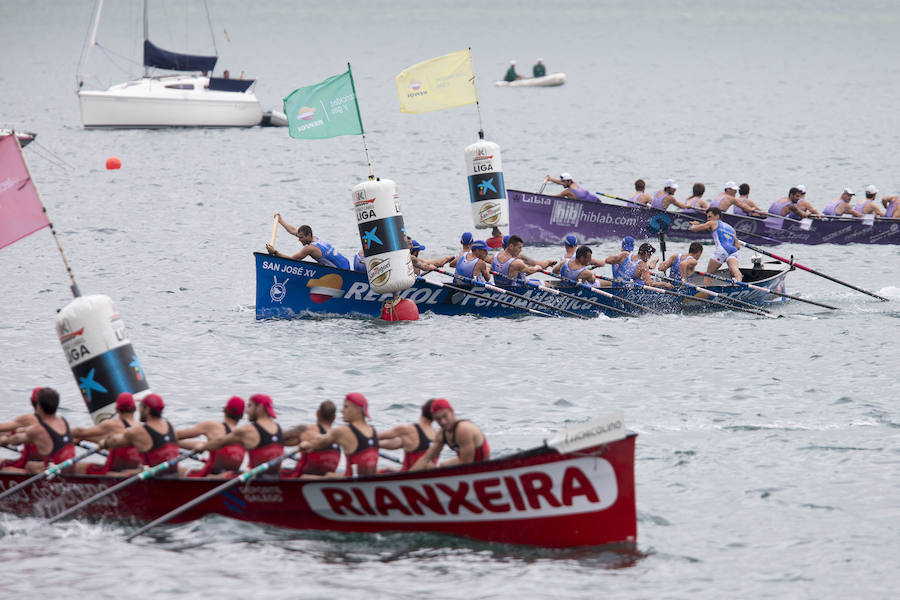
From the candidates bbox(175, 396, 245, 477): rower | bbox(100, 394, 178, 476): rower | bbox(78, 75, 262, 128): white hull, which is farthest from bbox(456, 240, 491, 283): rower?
bbox(78, 75, 262, 128): white hull

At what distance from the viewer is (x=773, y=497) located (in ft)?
51.8

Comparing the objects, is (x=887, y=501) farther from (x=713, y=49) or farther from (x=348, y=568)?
(x=713, y=49)

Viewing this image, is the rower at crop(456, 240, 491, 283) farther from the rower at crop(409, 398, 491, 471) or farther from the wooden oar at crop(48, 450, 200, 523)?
the wooden oar at crop(48, 450, 200, 523)

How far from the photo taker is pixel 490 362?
22734 mm

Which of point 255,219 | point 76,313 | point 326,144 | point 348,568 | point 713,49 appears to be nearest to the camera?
point 348,568

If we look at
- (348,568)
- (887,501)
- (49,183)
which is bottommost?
(887,501)

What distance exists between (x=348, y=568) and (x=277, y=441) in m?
1.80

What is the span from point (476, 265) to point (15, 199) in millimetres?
10748

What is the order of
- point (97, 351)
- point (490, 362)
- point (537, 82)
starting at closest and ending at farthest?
point (97, 351), point (490, 362), point (537, 82)

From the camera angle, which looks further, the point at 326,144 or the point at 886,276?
the point at 326,144

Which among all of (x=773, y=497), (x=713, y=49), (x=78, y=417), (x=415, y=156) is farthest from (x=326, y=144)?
(x=713, y=49)

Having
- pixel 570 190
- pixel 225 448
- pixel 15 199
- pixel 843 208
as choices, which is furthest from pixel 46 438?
pixel 843 208

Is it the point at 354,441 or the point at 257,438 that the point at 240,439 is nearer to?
the point at 257,438

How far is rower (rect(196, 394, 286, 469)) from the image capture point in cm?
1432
